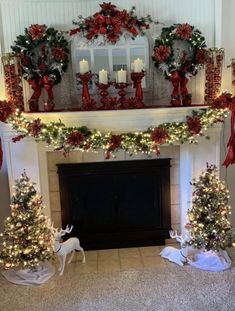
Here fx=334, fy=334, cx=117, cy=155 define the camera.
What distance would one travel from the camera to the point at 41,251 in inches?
116

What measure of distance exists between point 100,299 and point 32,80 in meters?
2.01

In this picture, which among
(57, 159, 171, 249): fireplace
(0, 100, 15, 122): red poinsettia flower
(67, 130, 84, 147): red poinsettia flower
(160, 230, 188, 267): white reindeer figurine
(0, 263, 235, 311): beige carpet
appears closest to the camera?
(0, 263, 235, 311): beige carpet

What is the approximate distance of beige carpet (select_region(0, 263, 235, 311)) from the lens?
2588 mm

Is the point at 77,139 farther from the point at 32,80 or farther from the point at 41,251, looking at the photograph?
the point at 41,251

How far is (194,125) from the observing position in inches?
118

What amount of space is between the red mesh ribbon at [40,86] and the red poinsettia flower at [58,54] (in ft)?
0.66

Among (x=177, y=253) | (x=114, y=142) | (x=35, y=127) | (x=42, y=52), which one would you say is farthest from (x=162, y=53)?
(x=177, y=253)

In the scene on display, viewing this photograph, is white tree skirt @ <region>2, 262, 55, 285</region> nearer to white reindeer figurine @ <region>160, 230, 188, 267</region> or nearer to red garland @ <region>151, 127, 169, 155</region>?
white reindeer figurine @ <region>160, 230, 188, 267</region>

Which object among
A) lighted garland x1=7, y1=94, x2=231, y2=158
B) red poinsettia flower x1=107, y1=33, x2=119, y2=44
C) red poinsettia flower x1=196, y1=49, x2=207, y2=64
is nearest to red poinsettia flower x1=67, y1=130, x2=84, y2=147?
lighted garland x1=7, y1=94, x2=231, y2=158

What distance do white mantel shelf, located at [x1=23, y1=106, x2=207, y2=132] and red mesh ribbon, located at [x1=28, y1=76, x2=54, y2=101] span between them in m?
0.19

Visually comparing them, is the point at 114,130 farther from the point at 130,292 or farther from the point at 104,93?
the point at 130,292

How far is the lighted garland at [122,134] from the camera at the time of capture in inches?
117

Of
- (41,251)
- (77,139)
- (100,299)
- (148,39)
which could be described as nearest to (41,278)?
(41,251)

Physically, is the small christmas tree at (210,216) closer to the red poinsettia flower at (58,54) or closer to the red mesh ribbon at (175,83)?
the red mesh ribbon at (175,83)
